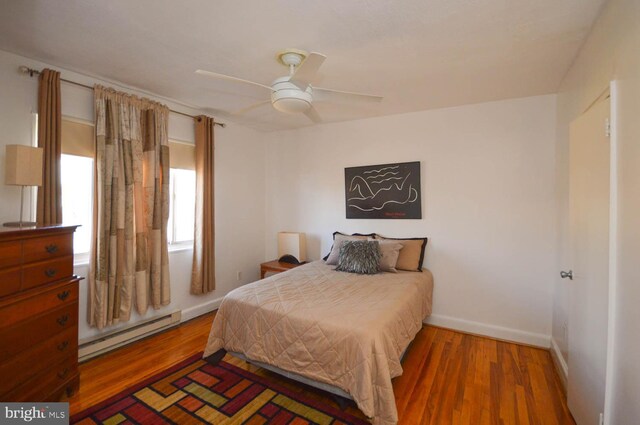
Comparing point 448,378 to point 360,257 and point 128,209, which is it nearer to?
point 360,257

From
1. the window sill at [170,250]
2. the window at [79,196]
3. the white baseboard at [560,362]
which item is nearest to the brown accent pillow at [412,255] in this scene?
the white baseboard at [560,362]

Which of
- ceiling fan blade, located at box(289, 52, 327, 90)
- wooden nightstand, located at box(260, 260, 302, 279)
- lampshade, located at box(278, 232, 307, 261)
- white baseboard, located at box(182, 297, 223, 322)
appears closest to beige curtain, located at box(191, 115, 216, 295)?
white baseboard, located at box(182, 297, 223, 322)

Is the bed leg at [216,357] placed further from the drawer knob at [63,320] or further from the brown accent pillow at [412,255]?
the brown accent pillow at [412,255]

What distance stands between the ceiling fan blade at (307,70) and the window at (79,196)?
2048 millimetres

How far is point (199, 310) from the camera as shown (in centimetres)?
354

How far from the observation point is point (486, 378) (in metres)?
2.29

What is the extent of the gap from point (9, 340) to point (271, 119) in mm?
3129

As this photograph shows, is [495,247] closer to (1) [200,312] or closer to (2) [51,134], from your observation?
(1) [200,312]

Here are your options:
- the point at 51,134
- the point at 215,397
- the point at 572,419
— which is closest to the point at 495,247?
the point at 572,419

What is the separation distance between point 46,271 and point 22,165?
2.27 feet

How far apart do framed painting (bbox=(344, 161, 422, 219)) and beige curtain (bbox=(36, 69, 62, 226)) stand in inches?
113

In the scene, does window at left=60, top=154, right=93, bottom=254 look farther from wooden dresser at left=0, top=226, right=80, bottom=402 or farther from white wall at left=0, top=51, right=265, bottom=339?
wooden dresser at left=0, top=226, right=80, bottom=402

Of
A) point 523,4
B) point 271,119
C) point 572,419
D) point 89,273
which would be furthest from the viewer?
point 271,119

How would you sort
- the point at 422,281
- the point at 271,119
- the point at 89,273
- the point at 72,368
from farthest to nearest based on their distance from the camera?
the point at 271,119, the point at 422,281, the point at 89,273, the point at 72,368
